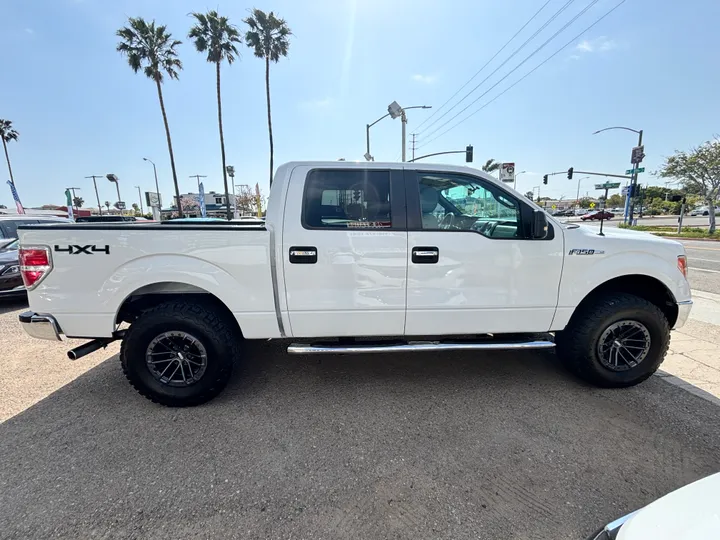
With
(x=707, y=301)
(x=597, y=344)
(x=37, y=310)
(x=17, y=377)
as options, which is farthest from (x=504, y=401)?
(x=707, y=301)

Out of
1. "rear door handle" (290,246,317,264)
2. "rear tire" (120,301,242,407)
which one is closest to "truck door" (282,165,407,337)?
"rear door handle" (290,246,317,264)

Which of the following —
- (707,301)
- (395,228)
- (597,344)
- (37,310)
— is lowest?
(707,301)

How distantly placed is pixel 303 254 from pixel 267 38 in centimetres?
2980

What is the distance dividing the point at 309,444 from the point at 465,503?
1116mm

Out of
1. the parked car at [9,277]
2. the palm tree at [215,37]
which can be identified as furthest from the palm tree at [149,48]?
the parked car at [9,277]

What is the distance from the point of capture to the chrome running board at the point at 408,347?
2895mm

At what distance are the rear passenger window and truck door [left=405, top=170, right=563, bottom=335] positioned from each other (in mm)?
238

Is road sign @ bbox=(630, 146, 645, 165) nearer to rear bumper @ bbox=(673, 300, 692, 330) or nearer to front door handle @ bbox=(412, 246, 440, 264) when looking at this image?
rear bumper @ bbox=(673, 300, 692, 330)

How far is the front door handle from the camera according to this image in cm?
285

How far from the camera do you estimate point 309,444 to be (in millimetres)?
2537

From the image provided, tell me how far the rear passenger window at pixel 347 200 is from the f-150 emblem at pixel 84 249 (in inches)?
62.0

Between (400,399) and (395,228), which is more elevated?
(395,228)

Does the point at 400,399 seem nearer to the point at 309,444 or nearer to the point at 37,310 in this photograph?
the point at 309,444

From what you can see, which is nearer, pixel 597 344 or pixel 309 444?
pixel 309 444
